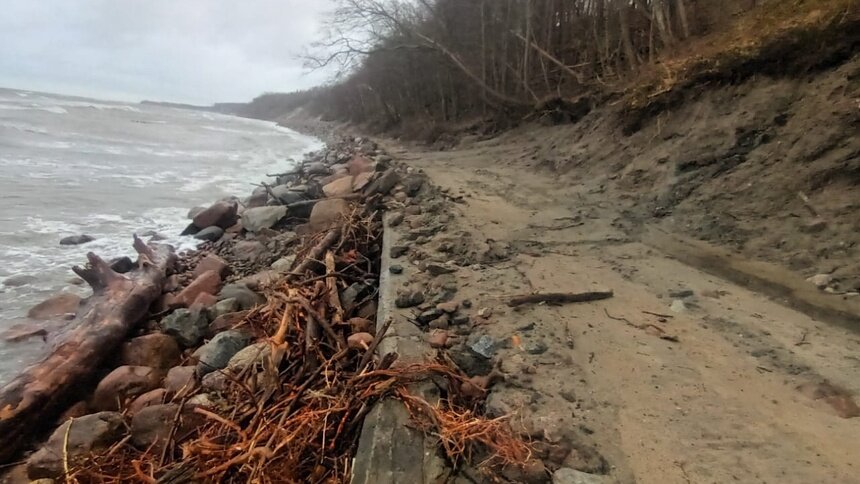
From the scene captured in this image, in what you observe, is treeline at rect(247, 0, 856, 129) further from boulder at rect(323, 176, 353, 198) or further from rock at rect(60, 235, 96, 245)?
rock at rect(60, 235, 96, 245)

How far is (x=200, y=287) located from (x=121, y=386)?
74.0 inches

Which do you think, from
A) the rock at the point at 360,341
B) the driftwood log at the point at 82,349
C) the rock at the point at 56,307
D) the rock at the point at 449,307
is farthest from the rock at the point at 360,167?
the rock at the point at 360,341

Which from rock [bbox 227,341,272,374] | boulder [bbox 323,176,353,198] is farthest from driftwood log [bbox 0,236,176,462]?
boulder [bbox 323,176,353,198]

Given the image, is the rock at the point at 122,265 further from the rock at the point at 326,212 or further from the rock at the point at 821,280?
the rock at the point at 821,280

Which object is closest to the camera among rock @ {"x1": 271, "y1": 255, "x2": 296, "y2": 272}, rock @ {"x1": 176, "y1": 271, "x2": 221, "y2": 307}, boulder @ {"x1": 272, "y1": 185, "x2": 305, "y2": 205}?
rock @ {"x1": 176, "y1": 271, "x2": 221, "y2": 307}

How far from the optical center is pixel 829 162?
4.22 metres

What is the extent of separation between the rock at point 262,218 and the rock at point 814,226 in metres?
6.72

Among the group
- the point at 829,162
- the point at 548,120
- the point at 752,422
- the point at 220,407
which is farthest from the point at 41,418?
the point at 548,120

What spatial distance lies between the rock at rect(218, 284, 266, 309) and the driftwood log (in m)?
0.76

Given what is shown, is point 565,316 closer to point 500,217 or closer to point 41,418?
point 500,217

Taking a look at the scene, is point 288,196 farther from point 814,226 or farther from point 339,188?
point 814,226

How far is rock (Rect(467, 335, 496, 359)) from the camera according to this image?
2.89m

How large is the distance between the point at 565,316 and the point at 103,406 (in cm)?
344

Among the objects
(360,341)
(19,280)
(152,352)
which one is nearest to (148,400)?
(152,352)
